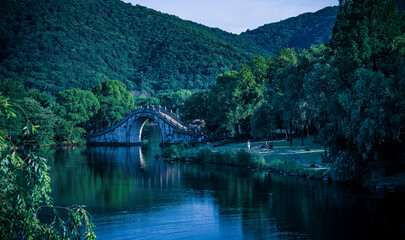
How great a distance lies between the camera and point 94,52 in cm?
16212

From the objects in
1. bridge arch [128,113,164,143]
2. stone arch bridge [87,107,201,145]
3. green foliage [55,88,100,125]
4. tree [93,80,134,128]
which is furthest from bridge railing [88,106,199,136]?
green foliage [55,88,100,125]

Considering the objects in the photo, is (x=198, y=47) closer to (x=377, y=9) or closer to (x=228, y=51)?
(x=228, y=51)

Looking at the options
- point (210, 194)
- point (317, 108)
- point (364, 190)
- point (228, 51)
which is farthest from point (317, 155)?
point (228, 51)

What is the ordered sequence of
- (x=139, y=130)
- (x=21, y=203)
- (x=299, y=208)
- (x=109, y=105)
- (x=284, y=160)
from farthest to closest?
(x=109, y=105)
(x=139, y=130)
(x=284, y=160)
(x=299, y=208)
(x=21, y=203)

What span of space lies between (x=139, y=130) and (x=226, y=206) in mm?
51867

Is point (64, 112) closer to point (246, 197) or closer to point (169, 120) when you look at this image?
point (169, 120)

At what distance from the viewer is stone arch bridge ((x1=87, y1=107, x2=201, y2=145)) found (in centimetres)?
6209

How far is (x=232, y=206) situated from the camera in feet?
80.0

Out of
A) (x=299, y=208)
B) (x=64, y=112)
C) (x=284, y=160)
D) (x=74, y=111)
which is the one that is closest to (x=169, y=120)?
(x=74, y=111)

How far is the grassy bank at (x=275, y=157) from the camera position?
32.4 metres

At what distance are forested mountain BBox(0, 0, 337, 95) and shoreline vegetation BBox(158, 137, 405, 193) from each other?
77.7m

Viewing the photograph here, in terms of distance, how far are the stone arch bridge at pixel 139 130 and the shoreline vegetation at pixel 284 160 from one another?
10044mm

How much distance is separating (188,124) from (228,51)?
328 ft

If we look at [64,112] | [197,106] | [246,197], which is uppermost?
[64,112]
